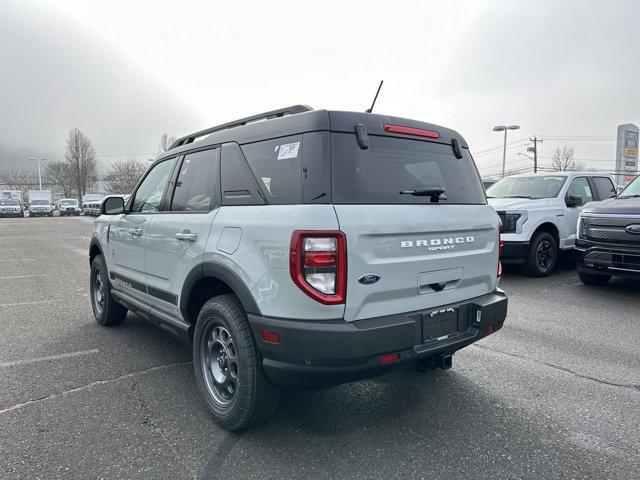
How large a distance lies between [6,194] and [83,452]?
181 ft

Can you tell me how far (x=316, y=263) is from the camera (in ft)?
7.88

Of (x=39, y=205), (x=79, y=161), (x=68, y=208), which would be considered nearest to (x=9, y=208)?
(x=39, y=205)

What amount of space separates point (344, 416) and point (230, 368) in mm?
858

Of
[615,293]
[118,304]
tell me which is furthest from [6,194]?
[615,293]

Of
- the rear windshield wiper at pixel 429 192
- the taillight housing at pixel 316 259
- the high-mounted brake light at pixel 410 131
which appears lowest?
the taillight housing at pixel 316 259

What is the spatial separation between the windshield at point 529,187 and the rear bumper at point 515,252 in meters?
1.32

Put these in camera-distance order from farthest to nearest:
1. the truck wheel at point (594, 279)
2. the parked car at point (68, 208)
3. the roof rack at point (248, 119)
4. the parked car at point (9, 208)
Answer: the parked car at point (68, 208) → the parked car at point (9, 208) → the truck wheel at point (594, 279) → the roof rack at point (248, 119)

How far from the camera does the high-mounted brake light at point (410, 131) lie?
2908 millimetres

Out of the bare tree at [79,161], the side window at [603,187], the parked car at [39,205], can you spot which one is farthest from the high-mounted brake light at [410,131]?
the bare tree at [79,161]

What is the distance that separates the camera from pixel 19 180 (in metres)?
78.2

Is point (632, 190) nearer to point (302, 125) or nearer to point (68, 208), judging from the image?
point (302, 125)

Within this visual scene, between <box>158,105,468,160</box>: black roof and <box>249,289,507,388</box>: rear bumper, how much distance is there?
1.12 metres

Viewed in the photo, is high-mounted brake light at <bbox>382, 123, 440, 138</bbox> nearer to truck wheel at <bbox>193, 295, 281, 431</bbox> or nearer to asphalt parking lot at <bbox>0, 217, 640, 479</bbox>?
truck wheel at <bbox>193, 295, 281, 431</bbox>

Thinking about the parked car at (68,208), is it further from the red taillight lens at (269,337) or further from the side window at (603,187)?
the red taillight lens at (269,337)
